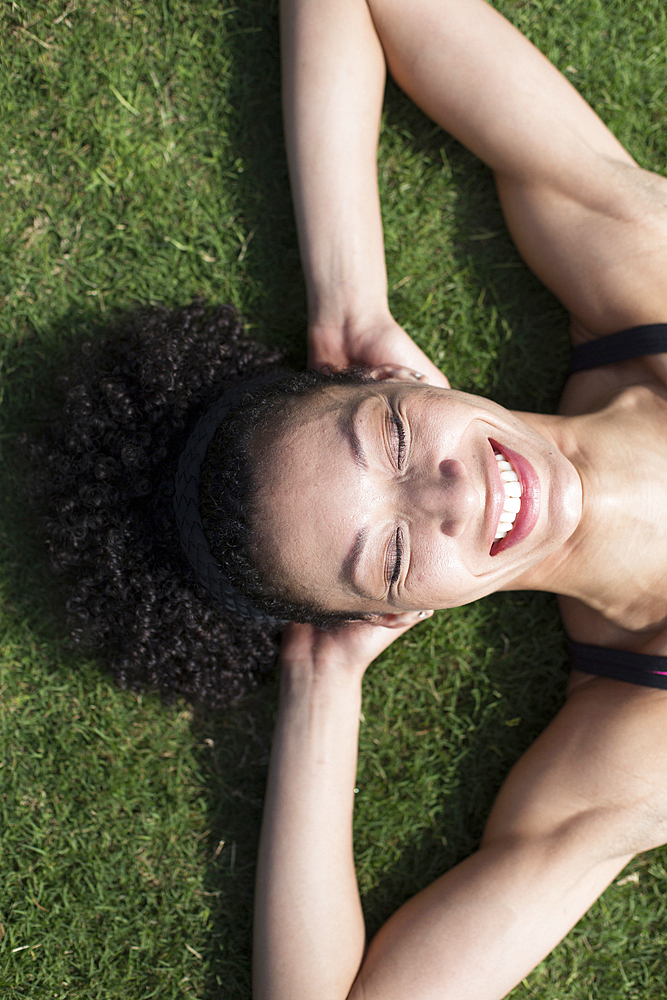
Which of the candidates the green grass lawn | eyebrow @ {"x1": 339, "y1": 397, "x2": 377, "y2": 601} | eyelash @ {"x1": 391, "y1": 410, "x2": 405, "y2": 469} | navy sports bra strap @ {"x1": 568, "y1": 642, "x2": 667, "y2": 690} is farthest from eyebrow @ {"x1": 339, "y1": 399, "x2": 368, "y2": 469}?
navy sports bra strap @ {"x1": 568, "y1": 642, "x2": 667, "y2": 690}

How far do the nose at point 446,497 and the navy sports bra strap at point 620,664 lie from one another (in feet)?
A: 4.31

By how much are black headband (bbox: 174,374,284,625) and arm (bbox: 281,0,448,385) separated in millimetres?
633

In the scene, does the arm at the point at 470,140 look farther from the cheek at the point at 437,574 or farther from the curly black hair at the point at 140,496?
the cheek at the point at 437,574

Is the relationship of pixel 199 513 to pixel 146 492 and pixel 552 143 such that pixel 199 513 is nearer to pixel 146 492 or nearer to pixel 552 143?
pixel 146 492

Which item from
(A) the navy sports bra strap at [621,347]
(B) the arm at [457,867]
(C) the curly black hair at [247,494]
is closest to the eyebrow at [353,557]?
(C) the curly black hair at [247,494]

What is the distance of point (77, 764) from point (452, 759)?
6.12ft

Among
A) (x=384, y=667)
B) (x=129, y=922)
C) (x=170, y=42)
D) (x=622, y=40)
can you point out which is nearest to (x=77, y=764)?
(x=129, y=922)

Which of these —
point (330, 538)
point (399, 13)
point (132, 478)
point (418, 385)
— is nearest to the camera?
point (330, 538)

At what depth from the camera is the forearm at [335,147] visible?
2.87 meters

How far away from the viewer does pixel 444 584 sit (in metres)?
2.19

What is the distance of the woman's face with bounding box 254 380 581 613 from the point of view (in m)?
2.09

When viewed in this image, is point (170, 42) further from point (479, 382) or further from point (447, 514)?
point (447, 514)

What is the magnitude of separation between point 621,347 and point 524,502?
113 cm

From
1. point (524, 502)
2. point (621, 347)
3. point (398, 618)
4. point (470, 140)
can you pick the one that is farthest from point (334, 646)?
point (470, 140)
